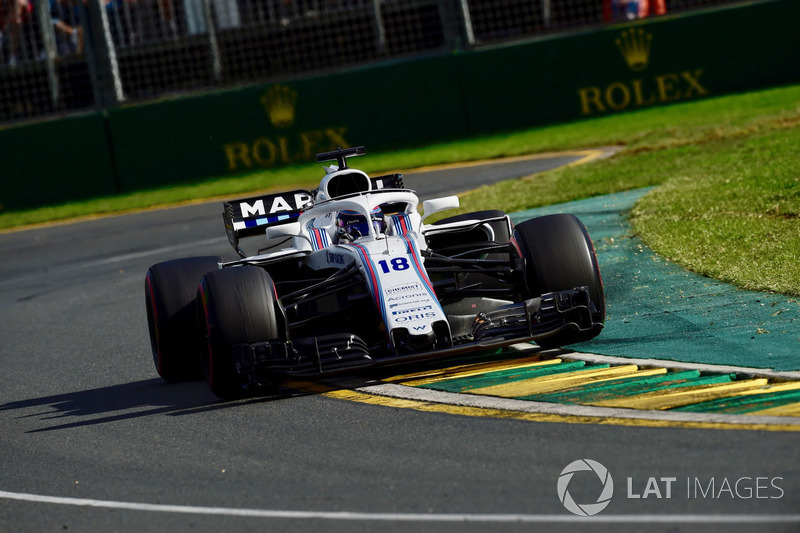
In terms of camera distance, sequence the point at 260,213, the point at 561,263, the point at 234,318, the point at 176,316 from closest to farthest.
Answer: the point at 234,318
the point at 561,263
the point at 176,316
the point at 260,213

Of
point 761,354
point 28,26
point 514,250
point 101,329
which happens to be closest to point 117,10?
point 28,26

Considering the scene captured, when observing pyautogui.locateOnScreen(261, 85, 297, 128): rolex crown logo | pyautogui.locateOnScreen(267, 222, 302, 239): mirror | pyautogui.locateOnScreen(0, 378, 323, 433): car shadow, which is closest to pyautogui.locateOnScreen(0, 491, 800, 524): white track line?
pyautogui.locateOnScreen(0, 378, 323, 433): car shadow

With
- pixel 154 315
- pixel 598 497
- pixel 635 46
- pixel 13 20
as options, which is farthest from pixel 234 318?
pixel 13 20

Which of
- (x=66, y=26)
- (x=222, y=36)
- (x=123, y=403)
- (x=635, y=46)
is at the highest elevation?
(x=66, y=26)

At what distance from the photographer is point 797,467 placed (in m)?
4.45

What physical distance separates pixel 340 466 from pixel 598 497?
133cm

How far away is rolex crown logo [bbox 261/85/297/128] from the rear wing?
11.0 meters

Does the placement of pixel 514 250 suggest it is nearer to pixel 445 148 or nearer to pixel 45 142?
pixel 445 148

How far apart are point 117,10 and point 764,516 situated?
17.9 meters

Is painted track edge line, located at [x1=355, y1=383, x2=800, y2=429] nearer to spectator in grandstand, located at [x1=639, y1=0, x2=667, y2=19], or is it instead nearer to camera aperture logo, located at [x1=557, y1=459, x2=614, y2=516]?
camera aperture logo, located at [x1=557, y1=459, x2=614, y2=516]

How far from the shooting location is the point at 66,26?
802 inches

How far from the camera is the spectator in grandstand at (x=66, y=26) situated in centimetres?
2019

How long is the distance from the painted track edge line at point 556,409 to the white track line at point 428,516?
1.04 meters

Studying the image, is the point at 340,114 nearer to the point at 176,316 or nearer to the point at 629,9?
the point at 629,9
